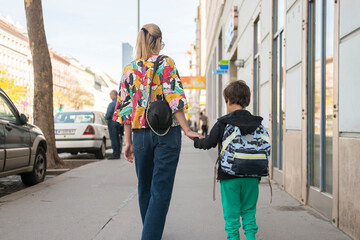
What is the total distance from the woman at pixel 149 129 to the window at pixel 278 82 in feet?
13.8

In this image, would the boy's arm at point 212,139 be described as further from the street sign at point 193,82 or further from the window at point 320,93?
the street sign at point 193,82

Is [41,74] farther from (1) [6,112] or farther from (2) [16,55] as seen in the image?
(2) [16,55]

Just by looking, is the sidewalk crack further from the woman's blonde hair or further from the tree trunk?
the tree trunk

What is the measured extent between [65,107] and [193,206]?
92661 millimetres

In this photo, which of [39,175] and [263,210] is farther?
[39,175]

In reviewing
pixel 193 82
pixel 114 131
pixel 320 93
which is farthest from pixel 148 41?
pixel 193 82

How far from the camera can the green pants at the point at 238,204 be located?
129 inches

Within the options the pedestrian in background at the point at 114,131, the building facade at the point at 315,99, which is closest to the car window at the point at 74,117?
the pedestrian in background at the point at 114,131

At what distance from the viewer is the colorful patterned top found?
3301 mm

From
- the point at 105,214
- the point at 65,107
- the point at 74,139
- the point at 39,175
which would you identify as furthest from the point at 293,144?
the point at 65,107

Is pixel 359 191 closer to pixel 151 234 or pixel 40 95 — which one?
pixel 151 234

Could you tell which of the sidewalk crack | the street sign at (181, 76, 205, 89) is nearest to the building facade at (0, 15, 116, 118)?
the street sign at (181, 76, 205, 89)

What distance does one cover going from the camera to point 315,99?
Result: 539 centimetres

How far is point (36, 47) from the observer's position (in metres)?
9.59
